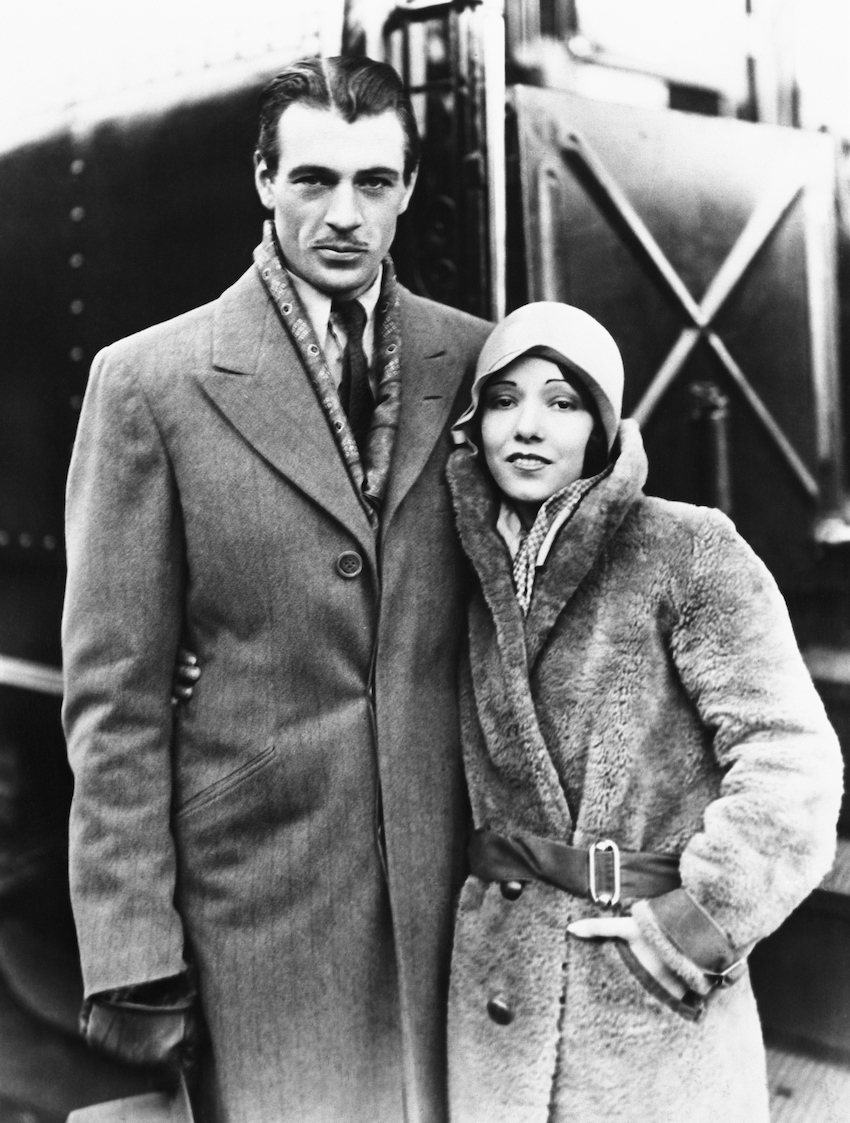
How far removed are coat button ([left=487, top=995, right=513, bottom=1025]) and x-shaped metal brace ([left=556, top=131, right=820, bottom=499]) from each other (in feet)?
4.07

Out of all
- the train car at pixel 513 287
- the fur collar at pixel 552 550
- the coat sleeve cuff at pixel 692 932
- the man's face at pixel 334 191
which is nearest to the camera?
the coat sleeve cuff at pixel 692 932

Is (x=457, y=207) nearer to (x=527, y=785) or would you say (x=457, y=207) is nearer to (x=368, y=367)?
(x=368, y=367)

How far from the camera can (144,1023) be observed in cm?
179

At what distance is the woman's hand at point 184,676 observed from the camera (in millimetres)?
1869

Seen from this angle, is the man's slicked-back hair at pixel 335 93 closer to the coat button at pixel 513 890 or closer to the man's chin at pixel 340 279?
the man's chin at pixel 340 279

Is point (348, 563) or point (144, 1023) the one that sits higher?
point (348, 563)

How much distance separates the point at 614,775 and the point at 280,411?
806 mm

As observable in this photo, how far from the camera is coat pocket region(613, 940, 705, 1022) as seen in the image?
1707 mm

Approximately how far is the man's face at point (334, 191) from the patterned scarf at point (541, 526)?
20.2 inches

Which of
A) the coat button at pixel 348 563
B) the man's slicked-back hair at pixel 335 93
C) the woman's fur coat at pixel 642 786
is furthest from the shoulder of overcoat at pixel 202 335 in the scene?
the woman's fur coat at pixel 642 786

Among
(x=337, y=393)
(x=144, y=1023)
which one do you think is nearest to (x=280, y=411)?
(x=337, y=393)

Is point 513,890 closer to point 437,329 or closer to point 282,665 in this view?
point 282,665

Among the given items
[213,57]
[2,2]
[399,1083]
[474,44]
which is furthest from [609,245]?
[399,1083]

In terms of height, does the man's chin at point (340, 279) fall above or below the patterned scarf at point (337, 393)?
above
